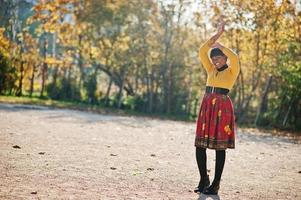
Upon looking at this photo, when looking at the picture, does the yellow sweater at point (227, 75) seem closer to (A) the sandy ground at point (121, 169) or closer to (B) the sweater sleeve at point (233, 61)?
(B) the sweater sleeve at point (233, 61)

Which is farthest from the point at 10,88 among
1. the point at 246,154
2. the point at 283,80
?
the point at 246,154

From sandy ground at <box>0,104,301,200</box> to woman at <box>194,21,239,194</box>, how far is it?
0.38 meters

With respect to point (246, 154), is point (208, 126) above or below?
above

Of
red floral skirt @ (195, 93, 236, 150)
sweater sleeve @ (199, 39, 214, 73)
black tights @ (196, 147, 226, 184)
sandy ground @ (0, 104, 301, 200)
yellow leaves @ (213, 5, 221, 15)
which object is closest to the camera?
sandy ground @ (0, 104, 301, 200)

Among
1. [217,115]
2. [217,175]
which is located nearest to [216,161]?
[217,175]

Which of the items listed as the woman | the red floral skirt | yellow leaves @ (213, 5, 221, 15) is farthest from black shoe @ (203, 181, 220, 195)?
yellow leaves @ (213, 5, 221, 15)

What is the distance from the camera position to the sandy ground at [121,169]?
510cm

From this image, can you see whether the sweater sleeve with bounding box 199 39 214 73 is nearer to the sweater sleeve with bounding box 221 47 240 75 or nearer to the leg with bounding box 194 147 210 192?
the sweater sleeve with bounding box 221 47 240 75

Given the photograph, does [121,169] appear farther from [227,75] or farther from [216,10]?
[216,10]

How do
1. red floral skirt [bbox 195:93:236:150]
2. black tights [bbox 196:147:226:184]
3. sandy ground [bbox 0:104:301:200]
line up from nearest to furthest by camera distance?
sandy ground [bbox 0:104:301:200] → red floral skirt [bbox 195:93:236:150] → black tights [bbox 196:147:226:184]

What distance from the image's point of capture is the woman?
17.7ft

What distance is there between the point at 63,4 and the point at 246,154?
70.3 ft

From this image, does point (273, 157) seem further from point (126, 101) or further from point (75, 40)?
point (75, 40)

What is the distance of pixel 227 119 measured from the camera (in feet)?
17.7
